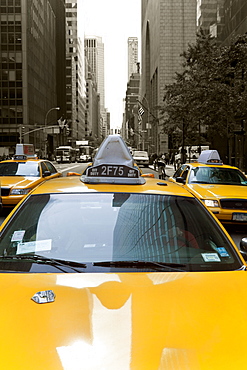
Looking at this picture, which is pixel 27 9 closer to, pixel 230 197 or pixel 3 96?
pixel 3 96

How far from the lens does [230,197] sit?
10.0 m

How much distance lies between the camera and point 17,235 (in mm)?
3371

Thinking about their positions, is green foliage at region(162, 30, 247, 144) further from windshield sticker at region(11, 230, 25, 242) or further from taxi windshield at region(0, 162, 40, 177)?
windshield sticker at region(11, 230, 25, 242)

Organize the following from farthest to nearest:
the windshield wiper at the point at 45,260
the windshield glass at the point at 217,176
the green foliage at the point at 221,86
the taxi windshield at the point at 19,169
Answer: the green foliage at the point at 221,86 → the taxi windshield at the point at 19,169 → the windshield glass at the point at 217,176 → the windshield wiper at the point at 45,260

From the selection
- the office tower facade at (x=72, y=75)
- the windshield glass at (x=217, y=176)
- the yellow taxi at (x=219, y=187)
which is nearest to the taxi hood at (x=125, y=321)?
the yellow taxi at (x=219, y=187)

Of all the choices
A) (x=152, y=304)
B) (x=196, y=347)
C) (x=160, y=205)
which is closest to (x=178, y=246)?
(x=160, y=205)

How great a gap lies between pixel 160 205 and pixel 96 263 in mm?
867

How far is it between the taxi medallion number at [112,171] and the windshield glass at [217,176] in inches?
301

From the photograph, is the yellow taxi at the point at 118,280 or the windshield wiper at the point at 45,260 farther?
the windshield wiper at the point at 45,260

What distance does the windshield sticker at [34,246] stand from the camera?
3.16m

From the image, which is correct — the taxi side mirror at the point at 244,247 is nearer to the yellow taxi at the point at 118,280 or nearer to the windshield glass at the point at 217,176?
the yellow taxi at the point at 118,280

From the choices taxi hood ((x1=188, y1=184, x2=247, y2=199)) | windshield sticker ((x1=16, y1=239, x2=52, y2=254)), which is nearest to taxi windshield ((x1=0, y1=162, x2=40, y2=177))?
taxi hood ((x1=188, y1=184, x2=247, y2=199))

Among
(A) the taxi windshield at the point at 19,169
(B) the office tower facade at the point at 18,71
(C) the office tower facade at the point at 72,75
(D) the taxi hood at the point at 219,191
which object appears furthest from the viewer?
Result: (C) the office tower facade at the point at 72,75

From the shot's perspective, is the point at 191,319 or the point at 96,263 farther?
the point at 96,263
